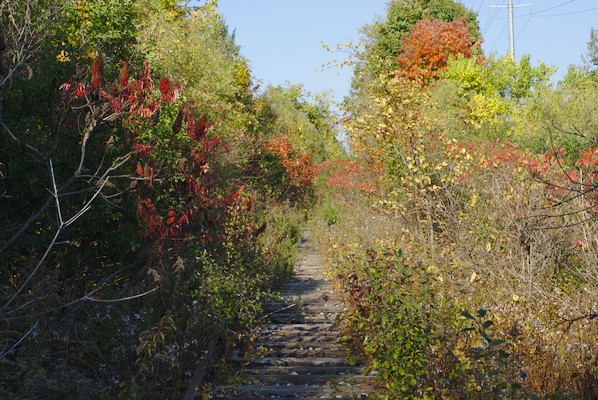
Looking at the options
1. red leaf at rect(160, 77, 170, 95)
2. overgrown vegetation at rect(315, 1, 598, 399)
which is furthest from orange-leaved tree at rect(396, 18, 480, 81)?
red leaf at rect(160, 77, 170, 95)

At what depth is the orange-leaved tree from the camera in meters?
41.8

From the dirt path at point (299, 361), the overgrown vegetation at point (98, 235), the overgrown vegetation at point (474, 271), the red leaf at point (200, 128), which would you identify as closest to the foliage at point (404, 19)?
the overgrown vegetation at point (474, 271)

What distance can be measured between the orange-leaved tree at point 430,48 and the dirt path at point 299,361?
98.8 feet

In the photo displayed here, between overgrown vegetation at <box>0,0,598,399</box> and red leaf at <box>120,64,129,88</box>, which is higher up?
red leaf at <box>120,64,129,88</box>

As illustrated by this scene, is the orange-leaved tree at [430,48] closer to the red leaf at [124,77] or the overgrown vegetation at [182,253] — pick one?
the overgrown vegetation at [182,253]

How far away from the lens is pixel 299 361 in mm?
9742

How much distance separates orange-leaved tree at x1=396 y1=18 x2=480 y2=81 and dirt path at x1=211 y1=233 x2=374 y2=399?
98.8 feet

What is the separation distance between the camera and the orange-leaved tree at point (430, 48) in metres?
41.8

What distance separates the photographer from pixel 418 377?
7762 millimetres

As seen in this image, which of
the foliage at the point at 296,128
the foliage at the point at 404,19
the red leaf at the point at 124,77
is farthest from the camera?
the foliage at the point at 404,19

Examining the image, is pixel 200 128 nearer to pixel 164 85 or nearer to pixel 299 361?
pixel 164 85

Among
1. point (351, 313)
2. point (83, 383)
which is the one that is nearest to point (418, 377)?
point (351, 313)

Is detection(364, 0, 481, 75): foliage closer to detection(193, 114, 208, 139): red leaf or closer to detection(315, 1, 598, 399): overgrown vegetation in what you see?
detection(315, 1, 598, 399): overgrown vegetation

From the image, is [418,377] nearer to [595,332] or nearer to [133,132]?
[595,332]
